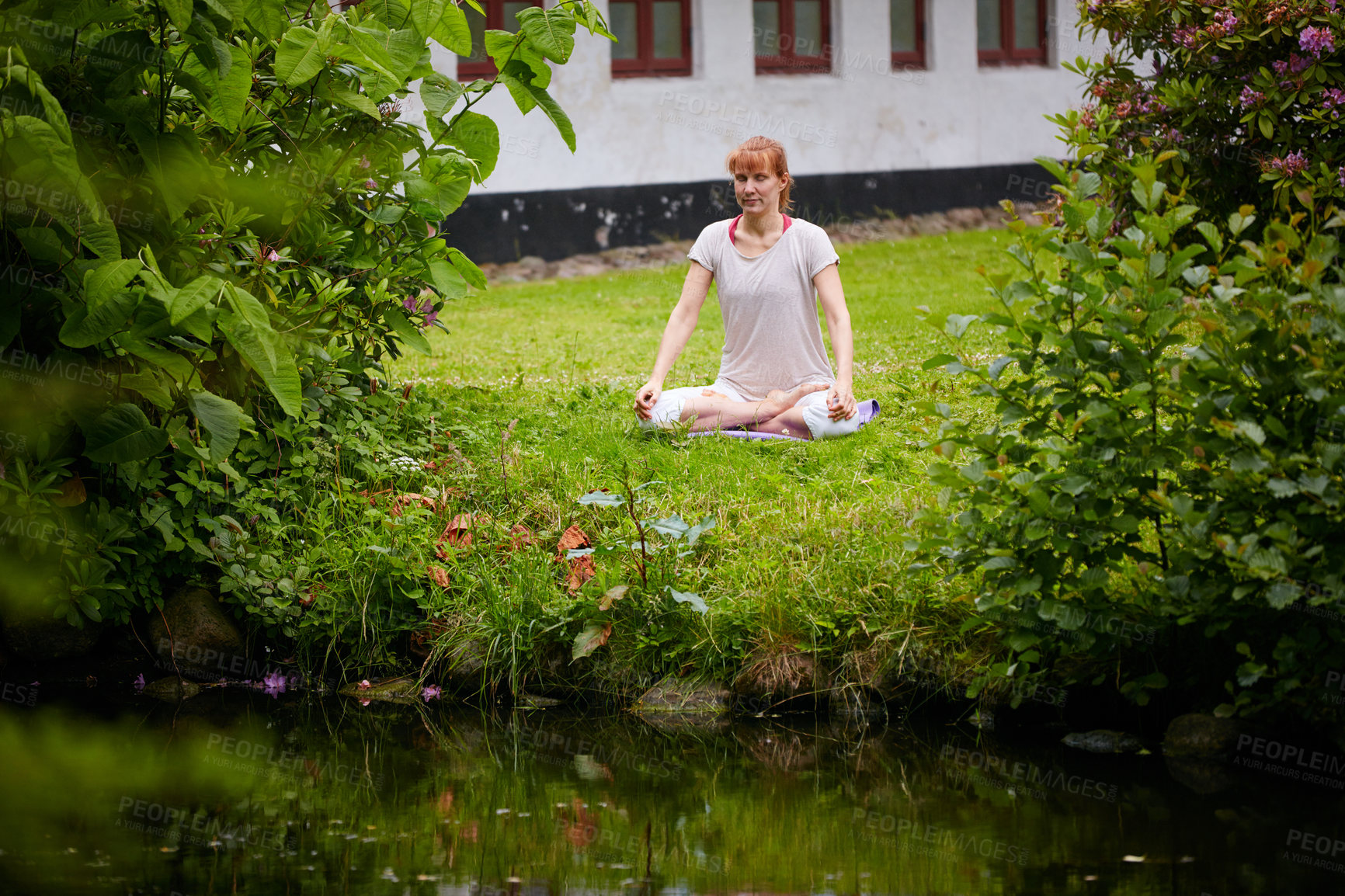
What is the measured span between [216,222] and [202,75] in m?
0.74

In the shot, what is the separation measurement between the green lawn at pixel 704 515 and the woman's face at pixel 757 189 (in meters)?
1.19

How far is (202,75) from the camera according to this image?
15.8ft

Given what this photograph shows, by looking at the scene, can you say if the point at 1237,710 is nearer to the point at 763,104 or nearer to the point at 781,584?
the point at 781,584

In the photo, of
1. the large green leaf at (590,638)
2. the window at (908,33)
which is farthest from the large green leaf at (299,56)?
the window at (908,33)

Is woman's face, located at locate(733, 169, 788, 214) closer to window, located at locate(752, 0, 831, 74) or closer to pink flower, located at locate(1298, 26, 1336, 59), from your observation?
pink flower, located at locate(1298, 26, 1336, 59)

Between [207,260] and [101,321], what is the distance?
636 mm

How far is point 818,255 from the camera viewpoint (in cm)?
682

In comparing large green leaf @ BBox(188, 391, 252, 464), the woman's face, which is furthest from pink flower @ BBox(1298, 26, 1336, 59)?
large green leaf @ BBox(188, 391, 252, 464)

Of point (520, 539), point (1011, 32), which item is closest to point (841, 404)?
point (520, 539)

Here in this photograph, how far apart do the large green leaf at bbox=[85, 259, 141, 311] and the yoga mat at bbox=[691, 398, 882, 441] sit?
9.97 ft

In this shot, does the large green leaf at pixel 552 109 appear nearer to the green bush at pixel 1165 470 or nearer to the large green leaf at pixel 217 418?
the large green leaf at pixel 217 418

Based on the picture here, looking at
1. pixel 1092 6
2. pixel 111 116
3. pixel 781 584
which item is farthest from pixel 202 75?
pixel 1092 6

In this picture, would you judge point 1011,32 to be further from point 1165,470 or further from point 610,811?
point 610,811

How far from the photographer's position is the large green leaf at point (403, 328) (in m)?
6.34
